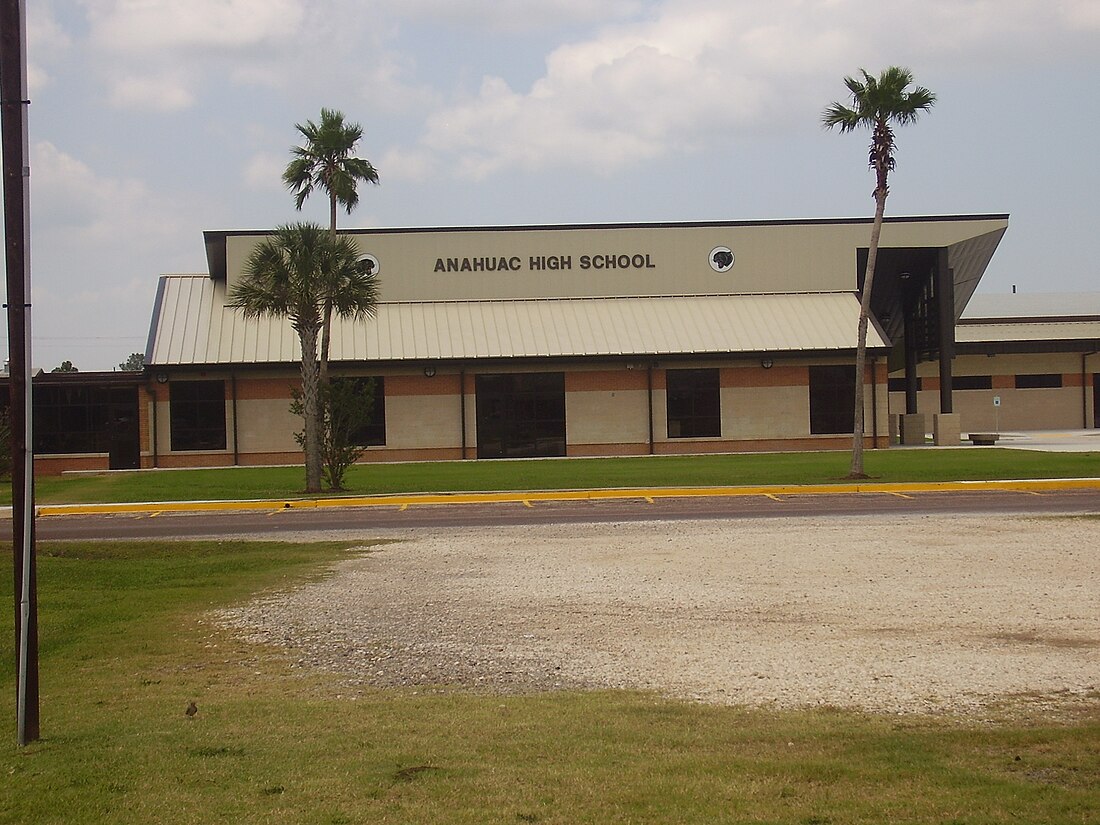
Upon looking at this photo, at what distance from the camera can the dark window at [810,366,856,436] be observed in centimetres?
4322

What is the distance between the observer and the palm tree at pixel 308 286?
91.6 feet

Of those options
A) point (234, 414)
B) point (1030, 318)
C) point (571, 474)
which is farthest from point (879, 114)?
point (1030, 318)

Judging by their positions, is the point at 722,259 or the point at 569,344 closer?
the point at 569,344

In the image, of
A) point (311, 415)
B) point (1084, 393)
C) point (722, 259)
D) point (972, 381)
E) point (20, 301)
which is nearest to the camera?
point (20, 301)

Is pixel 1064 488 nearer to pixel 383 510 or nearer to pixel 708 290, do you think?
pixel 383 510

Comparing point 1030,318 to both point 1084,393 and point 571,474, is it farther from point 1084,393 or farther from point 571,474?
point 571,474

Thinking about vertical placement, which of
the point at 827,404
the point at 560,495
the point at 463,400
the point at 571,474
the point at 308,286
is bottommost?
the point at 560,495

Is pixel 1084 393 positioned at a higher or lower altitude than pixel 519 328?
lower

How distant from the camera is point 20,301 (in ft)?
21.3

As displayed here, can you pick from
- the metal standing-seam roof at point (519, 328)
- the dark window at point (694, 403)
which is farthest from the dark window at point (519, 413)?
the dark window at point (694, 403)

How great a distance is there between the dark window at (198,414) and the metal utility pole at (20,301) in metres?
35.9

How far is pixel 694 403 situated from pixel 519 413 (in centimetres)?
653

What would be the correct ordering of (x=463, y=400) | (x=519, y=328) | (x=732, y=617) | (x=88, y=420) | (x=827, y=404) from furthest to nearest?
(x=519, y=328), (x=827, y=404), (x=463, y=400), (x=88, y=420), (x=732, y=617)

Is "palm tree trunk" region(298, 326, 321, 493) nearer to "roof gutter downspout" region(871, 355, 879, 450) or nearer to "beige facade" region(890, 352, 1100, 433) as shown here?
"roof gutter downspout" region(871, 355, 879, 450)
